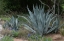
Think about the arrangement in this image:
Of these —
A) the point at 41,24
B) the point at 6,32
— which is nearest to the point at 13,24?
the point at 6,32

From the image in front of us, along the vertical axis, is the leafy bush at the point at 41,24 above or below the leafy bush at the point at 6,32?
above

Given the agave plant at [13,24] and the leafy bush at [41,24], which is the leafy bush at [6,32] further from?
the leafy bush at [41,24]

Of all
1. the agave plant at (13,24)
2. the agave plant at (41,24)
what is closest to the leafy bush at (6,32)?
the agave plant at (13,24)

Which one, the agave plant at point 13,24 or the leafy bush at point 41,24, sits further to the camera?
the agave plant at point 13,24

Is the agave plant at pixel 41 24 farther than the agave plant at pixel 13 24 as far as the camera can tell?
No

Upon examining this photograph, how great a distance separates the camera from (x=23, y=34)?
689 centimetres

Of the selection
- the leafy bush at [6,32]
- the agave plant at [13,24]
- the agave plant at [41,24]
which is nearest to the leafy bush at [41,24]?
the agave plant at [41,24]

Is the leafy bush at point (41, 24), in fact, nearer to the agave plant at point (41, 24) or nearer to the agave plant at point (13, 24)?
the agave plant at point (41, 24)

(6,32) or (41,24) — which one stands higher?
(41,24)

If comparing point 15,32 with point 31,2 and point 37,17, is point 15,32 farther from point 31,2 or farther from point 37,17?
point 31,2

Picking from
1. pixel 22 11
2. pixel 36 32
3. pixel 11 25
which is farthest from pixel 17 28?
pixel 22 11

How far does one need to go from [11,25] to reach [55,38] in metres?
1.74

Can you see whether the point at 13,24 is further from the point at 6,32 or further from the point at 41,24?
the point at 41,24

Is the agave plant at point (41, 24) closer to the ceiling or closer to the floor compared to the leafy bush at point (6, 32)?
closer to the ceiling
